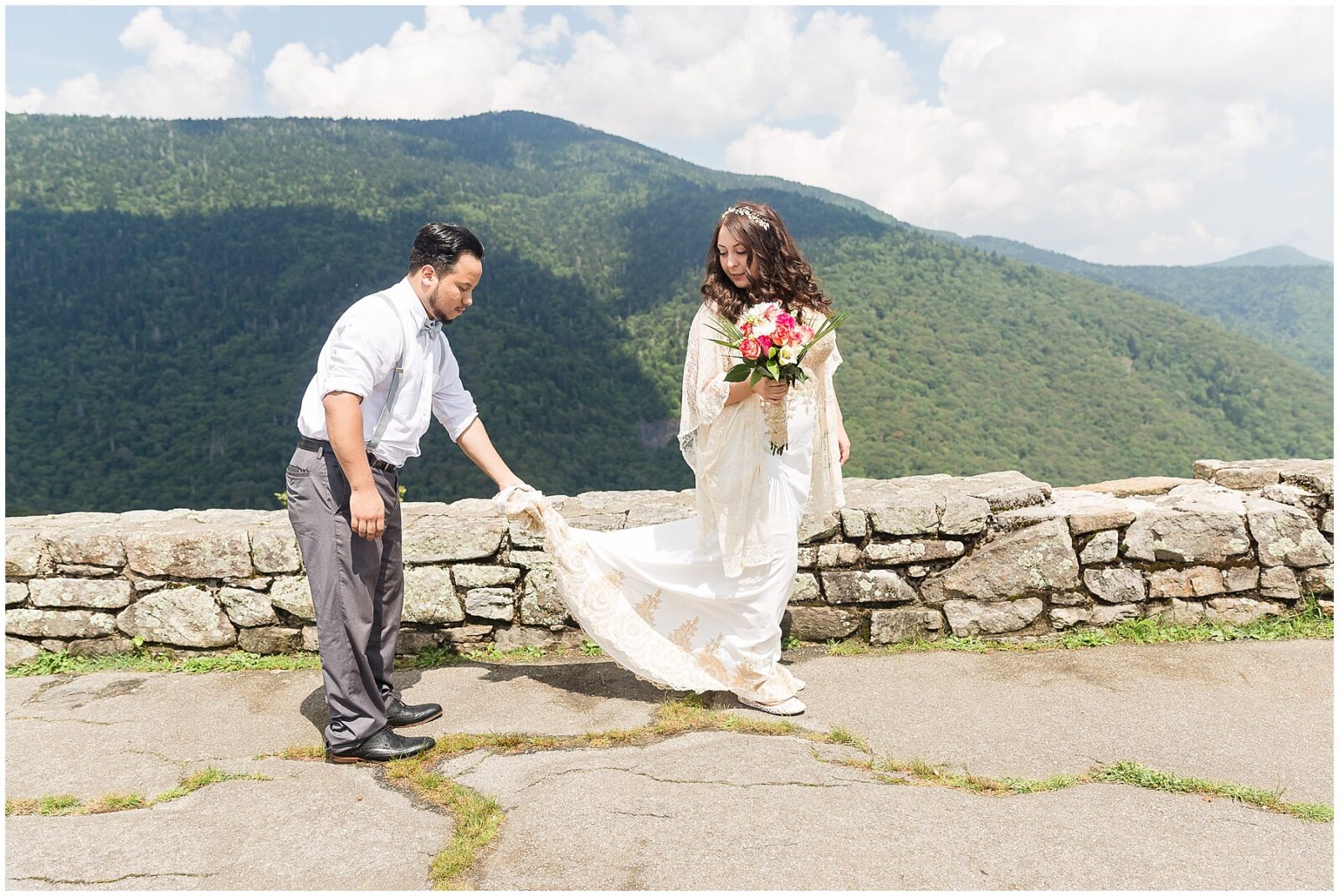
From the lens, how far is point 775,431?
339cm

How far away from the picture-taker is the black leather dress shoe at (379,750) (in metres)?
2.97

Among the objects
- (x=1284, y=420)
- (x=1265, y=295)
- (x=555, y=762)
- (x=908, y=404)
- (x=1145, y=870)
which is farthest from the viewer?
(x=1265, y=295)

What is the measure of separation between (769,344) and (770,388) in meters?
0.21

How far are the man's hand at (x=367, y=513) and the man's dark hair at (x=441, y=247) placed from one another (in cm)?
78

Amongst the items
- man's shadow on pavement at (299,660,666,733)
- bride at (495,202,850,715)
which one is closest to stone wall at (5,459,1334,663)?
man's shadow on pavement at (299,660,666,733)

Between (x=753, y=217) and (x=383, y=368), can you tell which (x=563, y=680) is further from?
(x=753, y=217)

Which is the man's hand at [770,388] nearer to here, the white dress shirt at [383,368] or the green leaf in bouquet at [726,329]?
the green leaf in bouquet at [726,329]

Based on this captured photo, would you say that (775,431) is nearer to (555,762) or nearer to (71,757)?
(555,762)

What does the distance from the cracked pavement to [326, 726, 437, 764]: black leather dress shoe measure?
0.05 meters

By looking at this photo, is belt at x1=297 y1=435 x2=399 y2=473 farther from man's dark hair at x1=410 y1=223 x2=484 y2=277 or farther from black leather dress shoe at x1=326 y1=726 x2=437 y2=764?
black leather dress shoe at x1=326 y1=726 x2=437 y2=764

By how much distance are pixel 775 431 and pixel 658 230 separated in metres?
62.1

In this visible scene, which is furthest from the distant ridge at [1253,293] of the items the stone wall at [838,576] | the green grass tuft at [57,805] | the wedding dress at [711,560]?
the green grass tuft at [57,805]

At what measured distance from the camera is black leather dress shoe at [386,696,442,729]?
10.9 ft

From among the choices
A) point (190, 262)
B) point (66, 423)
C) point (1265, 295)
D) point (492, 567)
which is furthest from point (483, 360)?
A: point (1265, 295)
